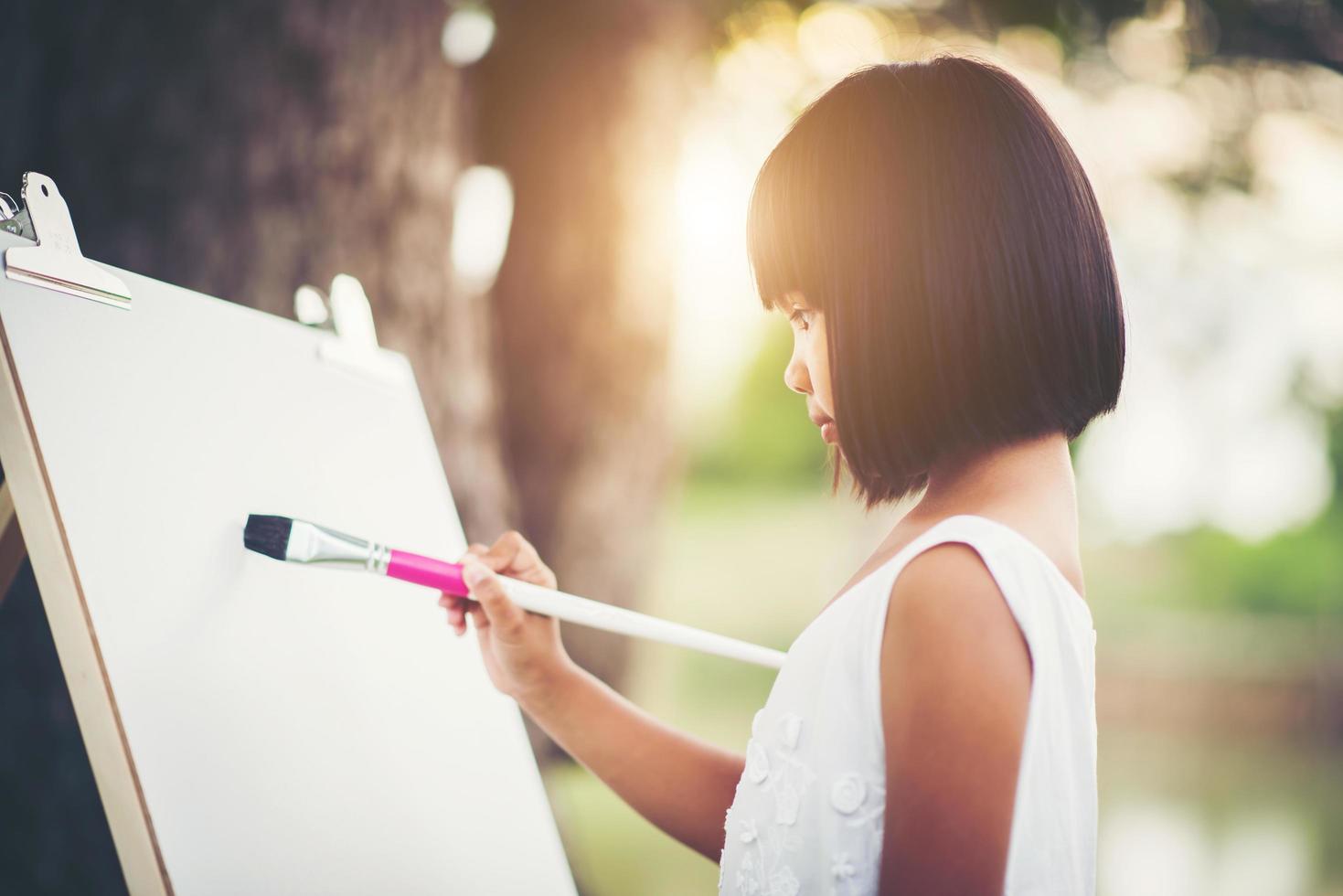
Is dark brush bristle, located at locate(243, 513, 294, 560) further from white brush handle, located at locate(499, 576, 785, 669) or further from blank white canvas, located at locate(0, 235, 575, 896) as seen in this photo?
white brush handle, located at locate(499, 576, 785, 669)

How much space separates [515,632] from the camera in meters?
0.83

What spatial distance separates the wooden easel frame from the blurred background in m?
0.52

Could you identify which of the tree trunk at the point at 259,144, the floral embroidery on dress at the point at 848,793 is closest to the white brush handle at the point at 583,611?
the floral embroidery on dress at the point at 848,793

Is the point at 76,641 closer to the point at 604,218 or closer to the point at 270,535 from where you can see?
the point at 270,535

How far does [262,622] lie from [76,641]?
0.48 ft

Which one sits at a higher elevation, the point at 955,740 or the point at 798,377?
the point at 798,377

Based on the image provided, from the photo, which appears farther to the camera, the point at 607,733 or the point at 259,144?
the point at 259,144

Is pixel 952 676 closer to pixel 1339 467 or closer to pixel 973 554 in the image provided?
pixel 973 554

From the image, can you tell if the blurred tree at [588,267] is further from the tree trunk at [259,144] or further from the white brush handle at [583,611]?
the white brush handle at [583,611]

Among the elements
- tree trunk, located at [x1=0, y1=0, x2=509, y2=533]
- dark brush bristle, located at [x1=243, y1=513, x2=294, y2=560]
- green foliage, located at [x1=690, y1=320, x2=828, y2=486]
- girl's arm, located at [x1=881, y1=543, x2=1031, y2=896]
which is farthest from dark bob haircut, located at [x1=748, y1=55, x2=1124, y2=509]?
green foliage, located at [x1=690, y1=320, x2=828, y2=486]

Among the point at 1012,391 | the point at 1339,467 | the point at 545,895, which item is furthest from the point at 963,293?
the point at 1339,467

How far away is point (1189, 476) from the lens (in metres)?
7.03

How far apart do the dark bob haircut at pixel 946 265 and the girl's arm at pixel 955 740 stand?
0.13m

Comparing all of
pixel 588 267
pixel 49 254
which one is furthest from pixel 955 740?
pixel 588 267
